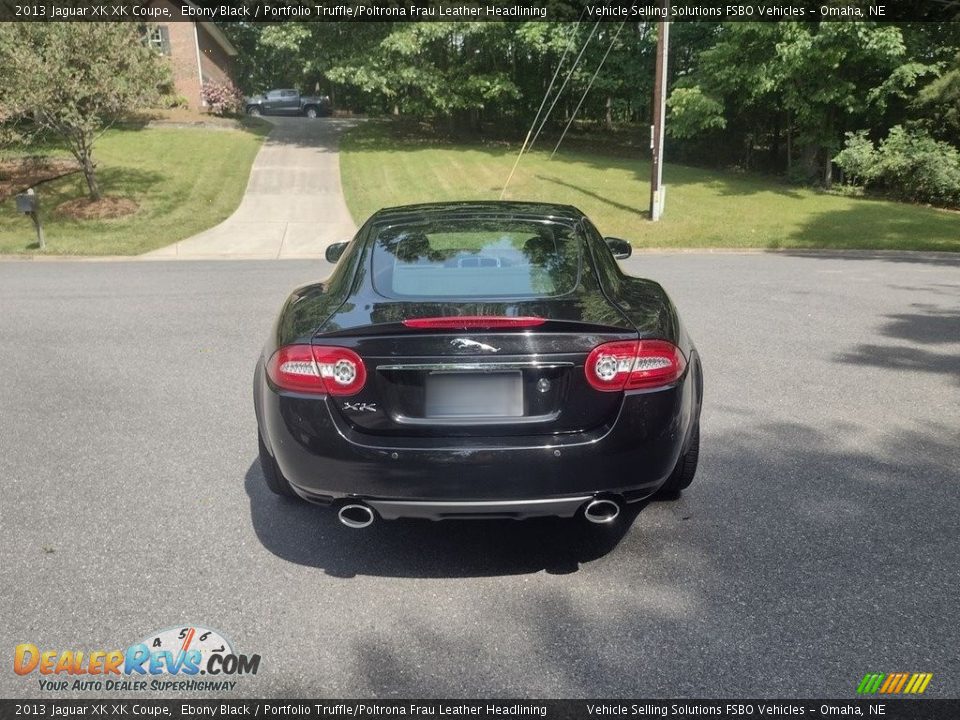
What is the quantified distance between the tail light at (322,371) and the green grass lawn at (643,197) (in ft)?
47.0

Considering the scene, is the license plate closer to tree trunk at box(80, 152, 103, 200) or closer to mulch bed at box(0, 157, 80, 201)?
tree trunk at box(80, 152, 103, 200)

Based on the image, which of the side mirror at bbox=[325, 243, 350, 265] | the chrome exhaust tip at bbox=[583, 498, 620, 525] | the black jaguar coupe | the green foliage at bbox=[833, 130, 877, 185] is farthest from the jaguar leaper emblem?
the green foliage at bbox=[833, 130, 877, 185]

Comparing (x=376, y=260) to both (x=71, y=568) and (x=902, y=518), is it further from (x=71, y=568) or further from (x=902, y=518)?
(x=902, y=518)

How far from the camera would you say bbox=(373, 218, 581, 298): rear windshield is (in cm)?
362

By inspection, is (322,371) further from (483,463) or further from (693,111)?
(693,111)

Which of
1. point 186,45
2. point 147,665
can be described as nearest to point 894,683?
point 147,665

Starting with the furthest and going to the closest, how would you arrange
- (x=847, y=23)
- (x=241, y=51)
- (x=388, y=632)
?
(x=241, y=51), (x=847, y=23), (x=388, y=632)

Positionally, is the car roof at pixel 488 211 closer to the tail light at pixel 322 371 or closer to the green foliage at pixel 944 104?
the tail light at pixel 322 371

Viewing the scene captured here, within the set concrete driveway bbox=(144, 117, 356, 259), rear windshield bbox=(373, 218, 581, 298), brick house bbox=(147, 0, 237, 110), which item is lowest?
concrete driveway bbox=(144, 117, 356, 259)

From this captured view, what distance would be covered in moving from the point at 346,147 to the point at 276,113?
17.4m

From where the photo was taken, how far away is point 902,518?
3.95m

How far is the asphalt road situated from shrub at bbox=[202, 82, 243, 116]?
102 ft

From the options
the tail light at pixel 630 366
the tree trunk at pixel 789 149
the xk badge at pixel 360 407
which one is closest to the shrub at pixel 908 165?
the tree trunk at pixel 789 149

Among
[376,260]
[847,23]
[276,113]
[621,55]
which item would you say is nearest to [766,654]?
[376,260]
